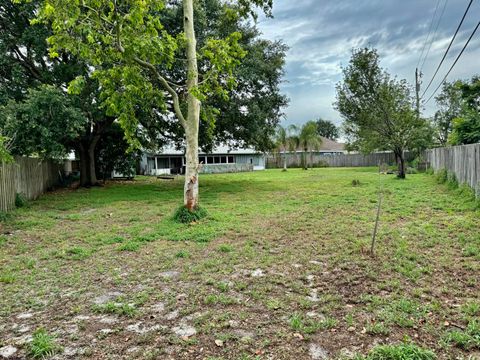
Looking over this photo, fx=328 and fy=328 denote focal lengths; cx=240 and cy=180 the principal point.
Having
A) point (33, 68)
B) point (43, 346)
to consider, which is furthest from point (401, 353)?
point (33, 68)

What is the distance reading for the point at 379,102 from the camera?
15.5m

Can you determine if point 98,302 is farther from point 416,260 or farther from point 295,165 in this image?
point 295,165

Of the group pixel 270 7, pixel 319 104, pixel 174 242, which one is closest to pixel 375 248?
pixel 174 242

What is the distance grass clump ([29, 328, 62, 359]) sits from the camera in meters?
2.42

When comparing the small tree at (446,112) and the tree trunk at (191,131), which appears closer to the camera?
the tree trunk at (191,131)

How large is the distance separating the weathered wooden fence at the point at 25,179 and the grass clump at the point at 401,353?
857 centimetres

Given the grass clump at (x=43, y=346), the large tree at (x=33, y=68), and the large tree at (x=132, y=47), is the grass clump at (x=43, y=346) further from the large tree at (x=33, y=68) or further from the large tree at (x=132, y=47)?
the large tree at (x=33, y=68)

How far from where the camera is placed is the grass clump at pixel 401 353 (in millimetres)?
Result: 2266

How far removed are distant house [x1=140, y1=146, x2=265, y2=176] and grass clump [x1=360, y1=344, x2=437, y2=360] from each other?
25.6 metres

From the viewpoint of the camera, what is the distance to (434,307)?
302cm

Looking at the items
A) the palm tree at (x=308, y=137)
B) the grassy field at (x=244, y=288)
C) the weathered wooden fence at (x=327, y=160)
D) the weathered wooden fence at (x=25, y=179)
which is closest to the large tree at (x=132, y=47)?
the grassy field at (x=244, y=288)

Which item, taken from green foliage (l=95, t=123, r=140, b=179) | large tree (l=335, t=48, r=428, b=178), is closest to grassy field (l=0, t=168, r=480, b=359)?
large tree (l=335, t=48, r=428, b=178)

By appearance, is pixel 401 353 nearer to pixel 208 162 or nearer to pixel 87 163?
pixel 87 163

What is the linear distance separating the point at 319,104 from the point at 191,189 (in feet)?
54.4
